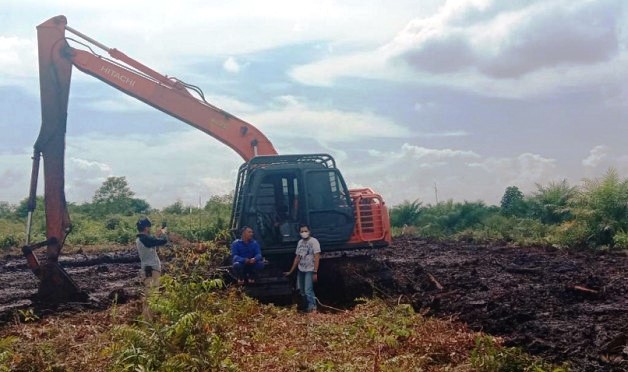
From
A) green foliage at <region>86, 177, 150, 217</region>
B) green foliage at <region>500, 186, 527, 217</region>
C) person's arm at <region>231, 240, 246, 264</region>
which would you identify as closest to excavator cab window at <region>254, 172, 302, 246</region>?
person's arm at <region>231, 240, 246, 264</region>

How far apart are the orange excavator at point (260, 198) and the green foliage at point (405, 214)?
814 inches

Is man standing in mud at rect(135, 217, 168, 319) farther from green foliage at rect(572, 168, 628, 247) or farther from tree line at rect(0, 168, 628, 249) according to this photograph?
green foliage at rect(572, 168, 628, 247)

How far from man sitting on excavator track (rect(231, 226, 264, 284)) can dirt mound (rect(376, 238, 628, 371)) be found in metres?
2.33

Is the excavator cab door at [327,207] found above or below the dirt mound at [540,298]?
above

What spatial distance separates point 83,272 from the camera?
17.8 metres

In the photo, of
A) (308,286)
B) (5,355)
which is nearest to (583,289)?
(308,286)

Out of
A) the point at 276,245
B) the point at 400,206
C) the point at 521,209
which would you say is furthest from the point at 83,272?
the point at 400,206

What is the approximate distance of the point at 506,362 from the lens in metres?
7.02

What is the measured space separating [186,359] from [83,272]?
1213 cm

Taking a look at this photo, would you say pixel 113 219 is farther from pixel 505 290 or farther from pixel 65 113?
pixel 505 290

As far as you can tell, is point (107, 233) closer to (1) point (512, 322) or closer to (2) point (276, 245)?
(2) point (276, 245)

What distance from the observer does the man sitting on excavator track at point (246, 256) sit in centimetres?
1145

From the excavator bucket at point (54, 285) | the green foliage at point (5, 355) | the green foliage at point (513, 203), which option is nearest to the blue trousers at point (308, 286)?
the excavator bucket at point (54, 285)

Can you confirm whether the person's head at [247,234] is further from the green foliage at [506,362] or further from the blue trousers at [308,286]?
the green foliage at [506,362]
